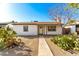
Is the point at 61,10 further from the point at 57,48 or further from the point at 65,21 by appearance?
the point at 57,48

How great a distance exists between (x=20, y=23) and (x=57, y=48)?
1054 mm

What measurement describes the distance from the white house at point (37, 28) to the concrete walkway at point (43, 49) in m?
0.21

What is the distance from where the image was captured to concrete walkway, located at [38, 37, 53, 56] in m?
4.74

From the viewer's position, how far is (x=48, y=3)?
4.75 m

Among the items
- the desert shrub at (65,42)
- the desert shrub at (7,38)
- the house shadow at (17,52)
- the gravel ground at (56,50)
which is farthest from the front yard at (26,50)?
the desert shrub at (65,42)

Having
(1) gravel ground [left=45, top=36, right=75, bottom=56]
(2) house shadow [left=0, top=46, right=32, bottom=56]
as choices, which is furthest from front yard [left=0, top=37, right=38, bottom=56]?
(1) gravel ground [left=45, top=36, right=75, bottom=56]

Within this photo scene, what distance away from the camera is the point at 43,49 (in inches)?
189

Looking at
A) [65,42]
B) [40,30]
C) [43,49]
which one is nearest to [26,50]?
[43,49]

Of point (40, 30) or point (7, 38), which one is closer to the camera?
point (7, 38)

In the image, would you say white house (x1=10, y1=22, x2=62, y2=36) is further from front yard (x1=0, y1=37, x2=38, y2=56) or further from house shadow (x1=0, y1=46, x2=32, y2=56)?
house shadow (x1=0, y1=46, x2=32, y2=56)

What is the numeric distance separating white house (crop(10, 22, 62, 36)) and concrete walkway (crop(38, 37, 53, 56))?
21 cm

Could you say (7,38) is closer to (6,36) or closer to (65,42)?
(6,36)

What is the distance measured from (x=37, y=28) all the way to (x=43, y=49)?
1.84 feet

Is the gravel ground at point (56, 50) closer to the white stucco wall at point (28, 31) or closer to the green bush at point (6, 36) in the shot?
the white stucco wall at point (28, 31)
